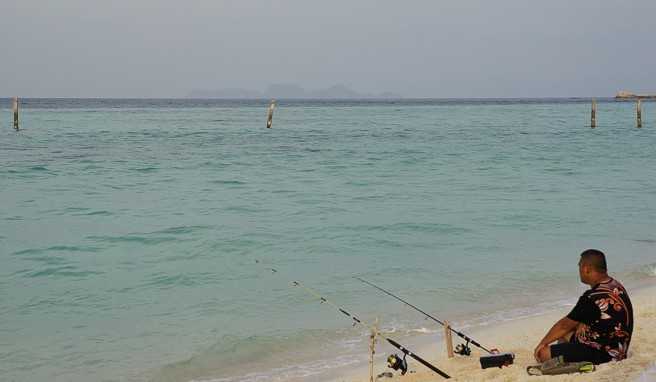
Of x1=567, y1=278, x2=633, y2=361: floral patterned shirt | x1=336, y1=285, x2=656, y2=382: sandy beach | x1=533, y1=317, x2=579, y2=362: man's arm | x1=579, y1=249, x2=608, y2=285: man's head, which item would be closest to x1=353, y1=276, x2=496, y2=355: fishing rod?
x1=336, y1=285, x2=656, y2=382: sandy beach

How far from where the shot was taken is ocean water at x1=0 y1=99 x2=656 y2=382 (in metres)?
7.42

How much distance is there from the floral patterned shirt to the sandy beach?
0.18 meters

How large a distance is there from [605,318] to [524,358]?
1.08 m

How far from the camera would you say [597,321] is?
5168 mm

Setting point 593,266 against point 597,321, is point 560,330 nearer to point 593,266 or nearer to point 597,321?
point 597,321

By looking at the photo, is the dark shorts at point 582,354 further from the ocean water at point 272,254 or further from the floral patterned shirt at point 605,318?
the ocean water at point 272,254

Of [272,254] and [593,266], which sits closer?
[593,266]

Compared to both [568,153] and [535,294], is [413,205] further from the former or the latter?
[568,153]

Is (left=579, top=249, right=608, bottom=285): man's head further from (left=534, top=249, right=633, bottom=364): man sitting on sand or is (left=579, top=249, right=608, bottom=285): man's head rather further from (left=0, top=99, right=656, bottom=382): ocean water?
(left=0, top=99, right=656, bottom=382): ocean water

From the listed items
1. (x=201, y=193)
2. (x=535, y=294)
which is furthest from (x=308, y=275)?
(x=201, y=193)

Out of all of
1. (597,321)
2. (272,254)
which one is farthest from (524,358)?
(272,254)

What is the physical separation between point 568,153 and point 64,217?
2427cm

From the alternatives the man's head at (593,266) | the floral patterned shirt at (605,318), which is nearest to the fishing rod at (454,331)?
the floral patterned shirt at (605,318)

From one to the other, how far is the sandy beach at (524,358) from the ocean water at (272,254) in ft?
1.57
